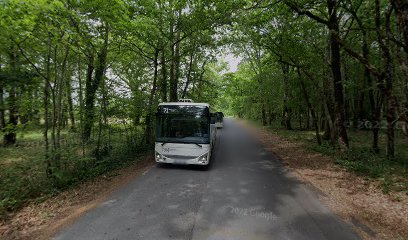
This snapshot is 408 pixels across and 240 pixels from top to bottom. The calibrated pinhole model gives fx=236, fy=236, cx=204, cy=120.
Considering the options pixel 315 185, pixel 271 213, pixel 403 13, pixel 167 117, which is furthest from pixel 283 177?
pixel 403 13

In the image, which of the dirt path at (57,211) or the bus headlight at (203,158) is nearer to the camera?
the dirt path at (57,211)

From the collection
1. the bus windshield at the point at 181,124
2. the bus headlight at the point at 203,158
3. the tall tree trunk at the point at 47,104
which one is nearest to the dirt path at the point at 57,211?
the tall tree trunk at the point at 47,104

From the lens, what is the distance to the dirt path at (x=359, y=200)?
4.82 m

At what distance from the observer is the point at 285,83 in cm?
2038

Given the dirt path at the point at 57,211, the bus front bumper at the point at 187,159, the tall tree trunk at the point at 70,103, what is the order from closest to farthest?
the dirt path at the point at 57,211 < the bus front bumper at the point at 187,159 < the tall tree trunk at the point at 70,103

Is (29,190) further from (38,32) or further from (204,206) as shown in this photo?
(204,206)

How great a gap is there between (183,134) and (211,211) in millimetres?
4132

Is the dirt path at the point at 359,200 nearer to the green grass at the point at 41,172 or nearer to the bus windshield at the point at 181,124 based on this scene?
the bus windshield at the point at 181,124

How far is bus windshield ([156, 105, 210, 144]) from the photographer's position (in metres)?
9.13

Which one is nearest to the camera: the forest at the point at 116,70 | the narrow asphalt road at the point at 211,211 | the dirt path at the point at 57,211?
the narrow asphalt road at the point at 211,211

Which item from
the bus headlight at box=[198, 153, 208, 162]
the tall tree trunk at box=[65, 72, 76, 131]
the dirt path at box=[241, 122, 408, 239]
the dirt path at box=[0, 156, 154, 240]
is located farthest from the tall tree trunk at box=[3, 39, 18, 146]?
the dirt path at box=[241, 122, 408, 239]

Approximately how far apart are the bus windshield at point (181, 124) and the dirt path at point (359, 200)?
4.01 m

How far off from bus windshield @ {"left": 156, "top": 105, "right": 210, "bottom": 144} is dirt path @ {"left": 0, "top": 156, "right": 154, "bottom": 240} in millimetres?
2032

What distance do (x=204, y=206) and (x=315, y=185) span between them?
3.93 metres
